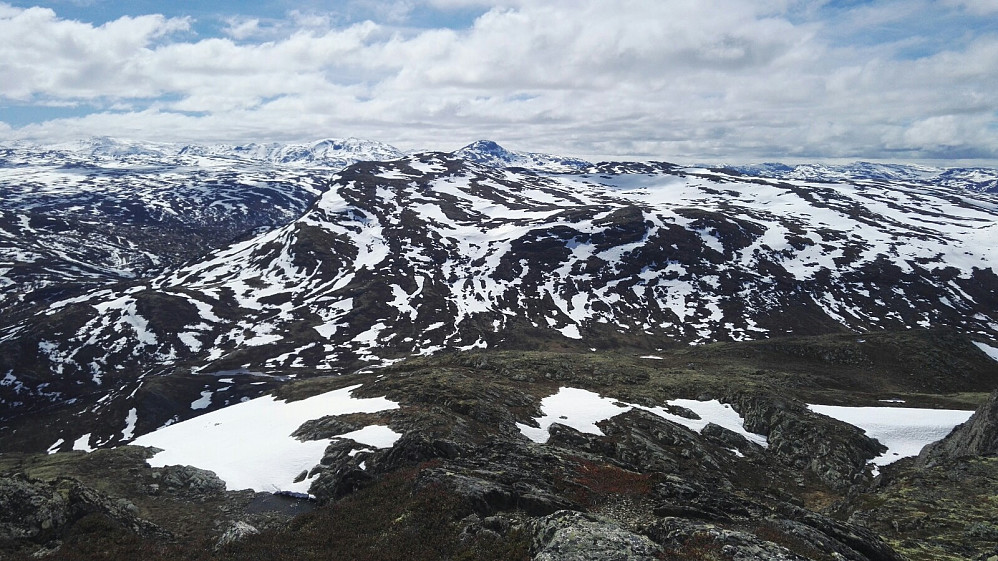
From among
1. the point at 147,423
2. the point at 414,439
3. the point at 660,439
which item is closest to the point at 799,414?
the point at 660,439

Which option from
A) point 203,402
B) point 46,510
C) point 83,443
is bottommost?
point 83,443

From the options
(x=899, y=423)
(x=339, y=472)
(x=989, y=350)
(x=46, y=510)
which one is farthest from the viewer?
(x=989, y=350)

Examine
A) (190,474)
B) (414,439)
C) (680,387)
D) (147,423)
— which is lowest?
(147,423)

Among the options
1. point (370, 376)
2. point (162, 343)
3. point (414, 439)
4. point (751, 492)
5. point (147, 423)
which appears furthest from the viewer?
point (162, 343)

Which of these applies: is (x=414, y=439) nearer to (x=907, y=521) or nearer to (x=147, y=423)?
(x=907, y=521)

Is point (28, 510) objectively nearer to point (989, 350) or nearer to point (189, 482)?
point (189, 482)

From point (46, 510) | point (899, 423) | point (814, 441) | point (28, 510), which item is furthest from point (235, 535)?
point (899, 423)

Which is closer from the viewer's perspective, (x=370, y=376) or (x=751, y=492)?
(x=751, y=492)

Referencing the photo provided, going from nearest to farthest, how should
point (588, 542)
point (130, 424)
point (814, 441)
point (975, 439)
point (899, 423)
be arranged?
point (588, 542) < point (975, 439) < point (814, 441) < point (899, 423) < point (130, 424)
